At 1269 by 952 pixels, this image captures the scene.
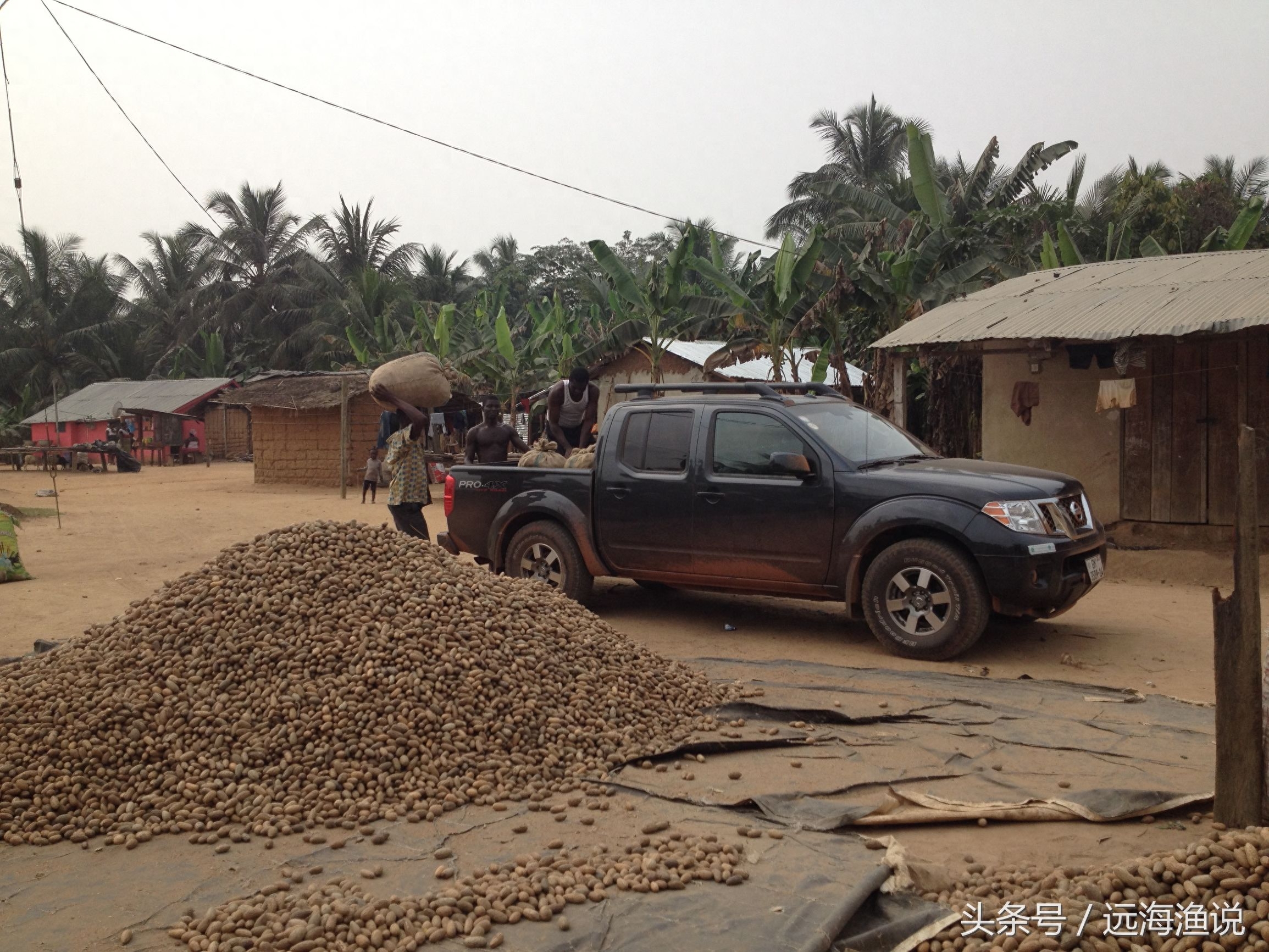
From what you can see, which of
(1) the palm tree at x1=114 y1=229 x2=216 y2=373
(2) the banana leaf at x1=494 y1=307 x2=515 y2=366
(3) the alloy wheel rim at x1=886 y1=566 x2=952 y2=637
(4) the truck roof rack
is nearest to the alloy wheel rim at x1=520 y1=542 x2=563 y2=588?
(4) the truck roof rack

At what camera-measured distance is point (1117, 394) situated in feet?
36.1

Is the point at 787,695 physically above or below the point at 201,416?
below

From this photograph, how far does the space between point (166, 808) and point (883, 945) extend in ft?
9.92

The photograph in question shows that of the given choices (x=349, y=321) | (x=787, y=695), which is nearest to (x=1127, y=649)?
(x=787, y=695)

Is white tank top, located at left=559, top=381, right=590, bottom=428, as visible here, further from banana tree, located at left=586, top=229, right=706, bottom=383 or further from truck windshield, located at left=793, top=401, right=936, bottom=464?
banana tree, located at left=586, top=229, right=706, bottom=383

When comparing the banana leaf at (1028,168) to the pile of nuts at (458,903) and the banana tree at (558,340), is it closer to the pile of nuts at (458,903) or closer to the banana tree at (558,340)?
the banana tree at (558,340)

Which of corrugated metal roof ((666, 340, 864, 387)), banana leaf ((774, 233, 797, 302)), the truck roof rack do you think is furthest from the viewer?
corrugated metal roof ((666, 340, 864, 387))

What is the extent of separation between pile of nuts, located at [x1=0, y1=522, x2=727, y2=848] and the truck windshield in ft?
7.43

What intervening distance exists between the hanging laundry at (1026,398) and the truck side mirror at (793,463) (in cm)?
601

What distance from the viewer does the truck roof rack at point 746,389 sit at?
800cm

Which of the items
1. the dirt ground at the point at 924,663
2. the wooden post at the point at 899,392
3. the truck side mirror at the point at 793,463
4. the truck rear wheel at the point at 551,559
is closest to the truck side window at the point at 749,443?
the truck side mirror at the point at 793,463

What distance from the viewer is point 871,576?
23.6ft

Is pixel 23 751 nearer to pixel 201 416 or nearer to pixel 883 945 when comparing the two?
pixel 883 945

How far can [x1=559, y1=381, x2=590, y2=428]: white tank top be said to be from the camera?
11938 mm
